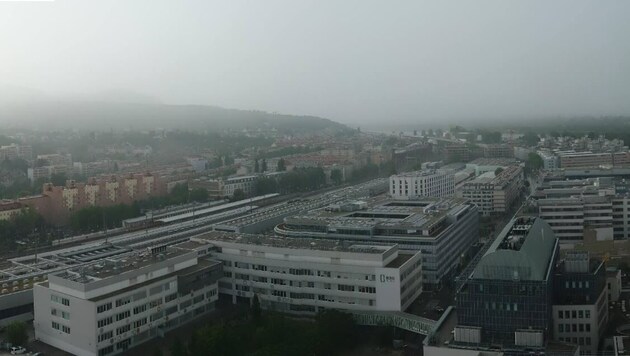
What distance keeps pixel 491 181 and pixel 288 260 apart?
10.2 metres

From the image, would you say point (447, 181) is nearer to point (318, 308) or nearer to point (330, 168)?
point (330, 168)

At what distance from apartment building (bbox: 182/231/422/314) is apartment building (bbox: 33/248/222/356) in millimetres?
545

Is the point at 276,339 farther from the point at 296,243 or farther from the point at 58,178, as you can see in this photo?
the point at 58,178

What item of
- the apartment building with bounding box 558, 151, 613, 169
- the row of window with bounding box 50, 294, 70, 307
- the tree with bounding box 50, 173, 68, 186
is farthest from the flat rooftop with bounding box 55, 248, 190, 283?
the apartment building with bounding box 558, 151, 613, 169

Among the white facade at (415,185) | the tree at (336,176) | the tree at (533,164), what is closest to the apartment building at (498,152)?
the tree at (533,164)

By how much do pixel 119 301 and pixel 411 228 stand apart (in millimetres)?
4428

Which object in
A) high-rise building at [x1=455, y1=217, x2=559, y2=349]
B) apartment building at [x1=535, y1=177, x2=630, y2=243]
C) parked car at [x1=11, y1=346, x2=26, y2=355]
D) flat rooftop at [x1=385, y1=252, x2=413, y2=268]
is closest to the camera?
high-rise building at [x1=455, y1=217, x2=559, y2=349]

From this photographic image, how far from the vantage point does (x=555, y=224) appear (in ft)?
38.9

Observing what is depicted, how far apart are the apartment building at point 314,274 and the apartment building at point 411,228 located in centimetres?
85

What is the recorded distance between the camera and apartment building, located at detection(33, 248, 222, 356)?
6.98 metres

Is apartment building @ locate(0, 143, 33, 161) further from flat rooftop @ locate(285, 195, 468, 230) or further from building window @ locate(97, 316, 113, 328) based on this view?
building window @ locate(97, 316, 113, 328)

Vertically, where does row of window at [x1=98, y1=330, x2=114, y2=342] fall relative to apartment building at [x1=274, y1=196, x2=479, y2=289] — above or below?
below

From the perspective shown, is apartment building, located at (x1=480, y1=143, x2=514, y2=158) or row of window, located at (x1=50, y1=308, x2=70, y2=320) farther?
apartment building, located at (x1=480, y1=143, x2=514, y2=158)

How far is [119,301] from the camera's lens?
7148 mm
